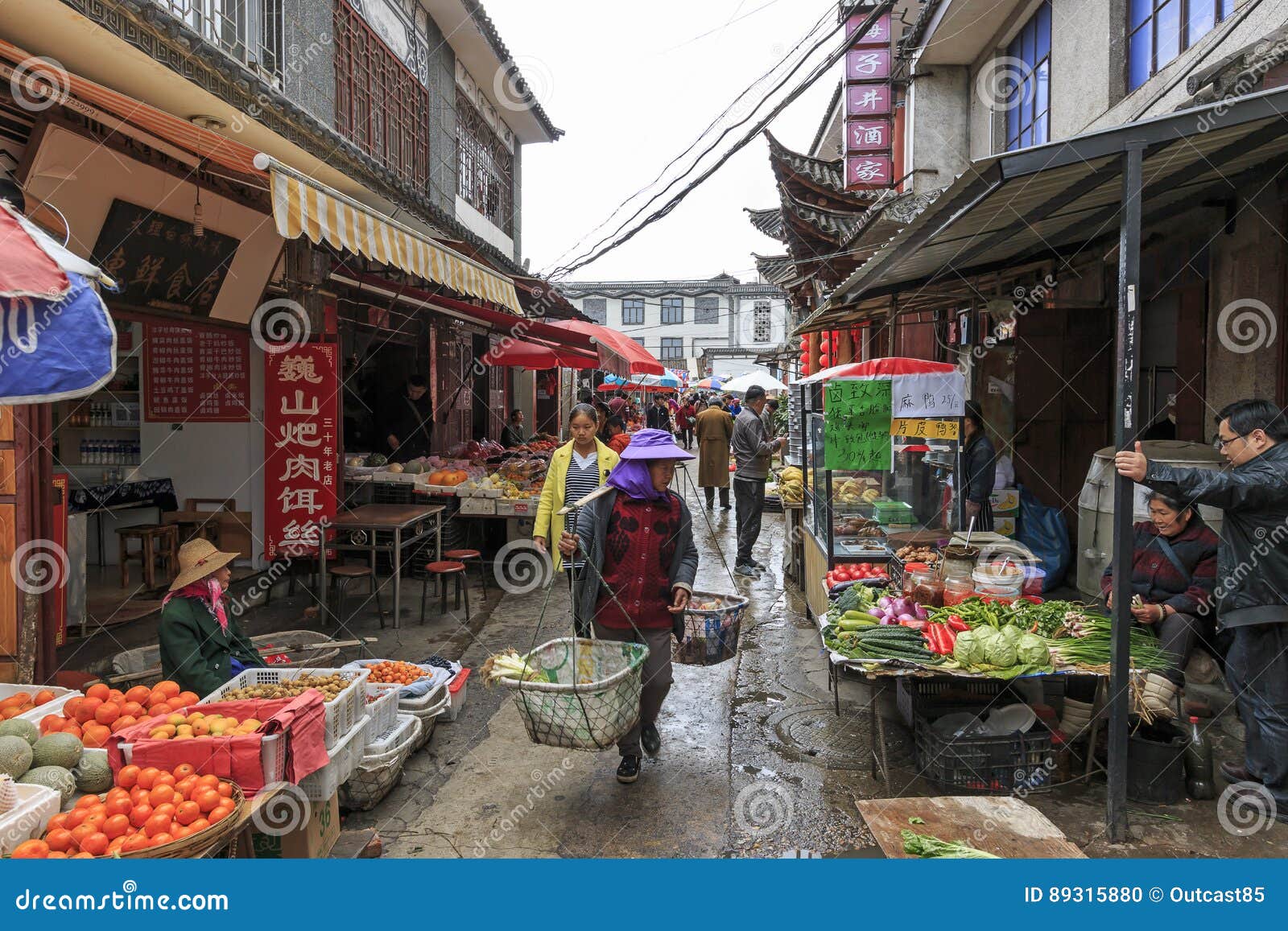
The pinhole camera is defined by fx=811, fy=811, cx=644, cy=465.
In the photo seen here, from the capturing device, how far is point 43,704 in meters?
3.94

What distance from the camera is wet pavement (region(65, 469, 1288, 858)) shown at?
399cm

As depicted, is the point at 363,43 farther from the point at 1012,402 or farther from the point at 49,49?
the point at 1012,402

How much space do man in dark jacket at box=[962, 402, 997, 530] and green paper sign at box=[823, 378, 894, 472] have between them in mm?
1417

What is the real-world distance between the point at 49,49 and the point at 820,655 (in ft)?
22.1

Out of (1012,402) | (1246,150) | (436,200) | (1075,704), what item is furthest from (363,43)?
(1075,704)

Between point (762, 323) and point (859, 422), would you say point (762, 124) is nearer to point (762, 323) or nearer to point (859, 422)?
point (859, 422)

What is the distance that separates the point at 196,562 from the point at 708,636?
283 centimetres

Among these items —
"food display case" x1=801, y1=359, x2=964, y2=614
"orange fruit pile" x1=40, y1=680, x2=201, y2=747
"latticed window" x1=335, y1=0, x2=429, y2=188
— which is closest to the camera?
"orange fruit pile" x1=40, y1=680, x2=201, y2=747

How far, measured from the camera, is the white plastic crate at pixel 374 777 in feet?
13.7

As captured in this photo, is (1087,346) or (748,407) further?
(748,407)

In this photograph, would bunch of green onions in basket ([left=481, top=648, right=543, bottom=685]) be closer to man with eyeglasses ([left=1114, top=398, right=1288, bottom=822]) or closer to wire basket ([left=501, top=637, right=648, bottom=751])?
wire basket ([left=501, top=637, right=648, bottom=751])

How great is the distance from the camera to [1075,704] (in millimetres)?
4797

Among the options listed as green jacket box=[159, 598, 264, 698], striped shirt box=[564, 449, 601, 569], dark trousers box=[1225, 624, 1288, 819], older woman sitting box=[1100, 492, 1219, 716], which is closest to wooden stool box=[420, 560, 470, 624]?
striped shirt box=[564, 449, 601, 569]

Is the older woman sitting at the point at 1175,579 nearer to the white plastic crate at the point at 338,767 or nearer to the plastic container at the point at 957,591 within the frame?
the plastic container at the point at 957,591
